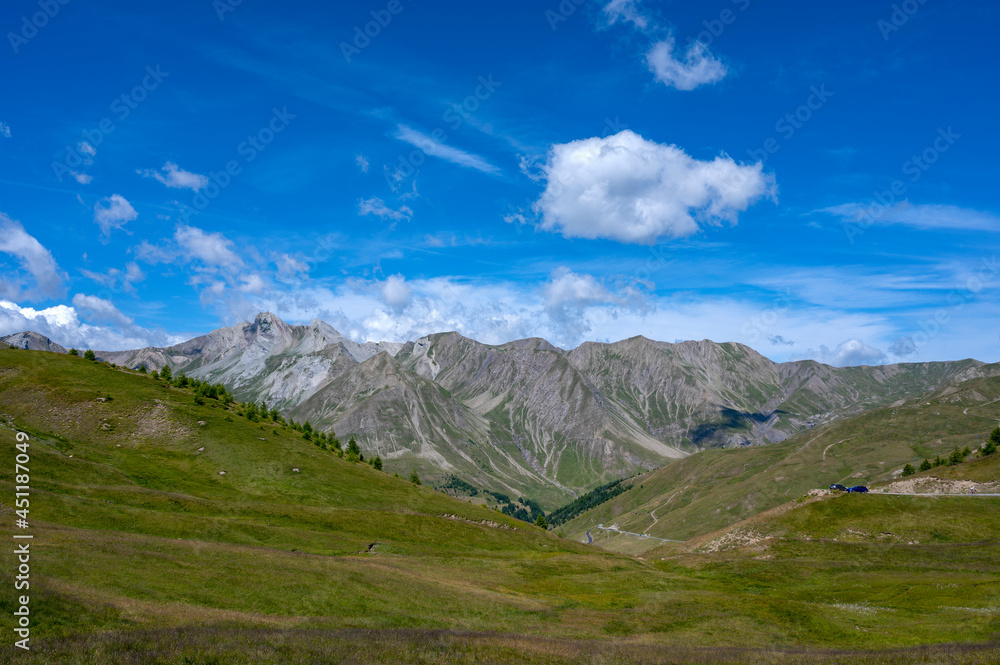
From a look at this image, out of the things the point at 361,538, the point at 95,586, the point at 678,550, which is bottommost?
the point at 678,550

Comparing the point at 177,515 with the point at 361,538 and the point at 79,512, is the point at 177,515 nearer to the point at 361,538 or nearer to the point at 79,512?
the point at 79,512

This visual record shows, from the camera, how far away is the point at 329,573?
50.1m

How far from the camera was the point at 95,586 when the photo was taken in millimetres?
33625

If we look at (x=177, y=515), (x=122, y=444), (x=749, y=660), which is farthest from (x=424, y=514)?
(x=749, y=660)

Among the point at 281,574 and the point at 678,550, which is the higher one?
the point at 281,574

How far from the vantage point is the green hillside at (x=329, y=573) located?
2855cm

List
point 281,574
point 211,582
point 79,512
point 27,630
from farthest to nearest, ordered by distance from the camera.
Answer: point 79,512 < point 281,574 < point 211,582 < point 27,630

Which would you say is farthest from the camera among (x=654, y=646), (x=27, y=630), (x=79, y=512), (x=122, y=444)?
(x=122, y=444)

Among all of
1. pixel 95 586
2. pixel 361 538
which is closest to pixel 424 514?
pixel 361 538

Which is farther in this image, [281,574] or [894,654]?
[281,574]

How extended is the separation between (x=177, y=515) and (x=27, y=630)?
4645cm

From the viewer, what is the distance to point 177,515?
65.4 metres

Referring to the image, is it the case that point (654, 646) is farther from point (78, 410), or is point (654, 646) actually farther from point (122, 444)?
point (78, 410)

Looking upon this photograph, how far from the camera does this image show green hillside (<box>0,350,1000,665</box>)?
28.5 m
